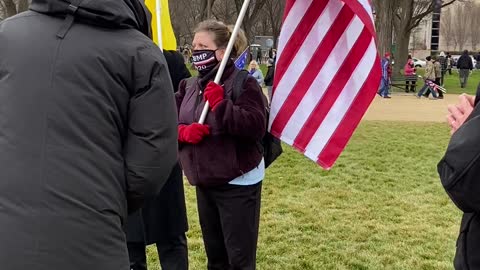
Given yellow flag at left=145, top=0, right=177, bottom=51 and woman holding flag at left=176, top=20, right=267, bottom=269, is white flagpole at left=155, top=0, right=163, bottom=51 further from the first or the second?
woman holding flag at left=176, top=20, right=267, bottom=269

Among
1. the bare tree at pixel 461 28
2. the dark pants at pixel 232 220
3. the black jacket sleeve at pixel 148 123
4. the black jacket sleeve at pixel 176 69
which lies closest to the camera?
the black jacket sleeve at pixel 148 123

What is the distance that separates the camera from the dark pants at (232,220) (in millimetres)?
3623

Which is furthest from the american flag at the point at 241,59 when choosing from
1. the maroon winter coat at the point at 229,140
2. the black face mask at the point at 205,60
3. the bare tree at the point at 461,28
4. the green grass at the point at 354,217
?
the bare tree at the point at 461,28

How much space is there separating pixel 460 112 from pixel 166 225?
7.28 ft

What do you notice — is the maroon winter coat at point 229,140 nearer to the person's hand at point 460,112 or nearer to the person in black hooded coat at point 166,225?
the person in black hooded coat at point 166,225

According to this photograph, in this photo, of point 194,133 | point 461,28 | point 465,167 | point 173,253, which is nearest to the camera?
point 465,167

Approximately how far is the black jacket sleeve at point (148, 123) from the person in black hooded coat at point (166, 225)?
5.15 ft

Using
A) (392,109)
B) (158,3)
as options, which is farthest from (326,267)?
Result: (392,109)

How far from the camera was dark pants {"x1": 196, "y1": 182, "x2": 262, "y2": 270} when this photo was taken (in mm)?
3623

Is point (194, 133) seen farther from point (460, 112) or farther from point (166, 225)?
point (460, 112)

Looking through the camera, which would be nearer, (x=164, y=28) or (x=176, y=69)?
(x=176, y=69)

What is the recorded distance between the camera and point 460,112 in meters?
2.40

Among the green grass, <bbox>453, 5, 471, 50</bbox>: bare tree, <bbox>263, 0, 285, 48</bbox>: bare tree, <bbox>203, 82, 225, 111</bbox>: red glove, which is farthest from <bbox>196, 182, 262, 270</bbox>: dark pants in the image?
<bbox>453, 5, 471, 50</bbox>: bare tree

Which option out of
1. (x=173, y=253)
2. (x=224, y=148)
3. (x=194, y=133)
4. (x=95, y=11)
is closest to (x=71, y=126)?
(x=95, y=11)
